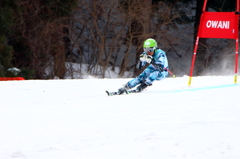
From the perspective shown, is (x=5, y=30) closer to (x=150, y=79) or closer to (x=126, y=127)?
(x=150, y=79)

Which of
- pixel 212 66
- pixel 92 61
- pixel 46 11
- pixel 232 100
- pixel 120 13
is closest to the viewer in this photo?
pixel 232 100

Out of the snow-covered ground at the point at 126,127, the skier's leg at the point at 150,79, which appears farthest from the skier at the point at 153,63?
the snow-covered ground at the point at 126,127

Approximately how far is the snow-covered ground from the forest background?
874cm

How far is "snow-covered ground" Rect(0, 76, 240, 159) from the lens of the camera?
4055 mm

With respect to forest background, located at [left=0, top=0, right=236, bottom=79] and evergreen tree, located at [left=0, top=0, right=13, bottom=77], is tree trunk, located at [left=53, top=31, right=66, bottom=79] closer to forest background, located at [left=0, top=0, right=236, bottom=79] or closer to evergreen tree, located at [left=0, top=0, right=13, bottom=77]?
forest background, located at [left=0, top=0, right=236, bottom=79]

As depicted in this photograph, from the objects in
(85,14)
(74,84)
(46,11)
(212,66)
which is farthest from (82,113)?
(212,66)

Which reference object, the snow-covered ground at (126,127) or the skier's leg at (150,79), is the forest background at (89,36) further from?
the snow-covered ground at (126,127)

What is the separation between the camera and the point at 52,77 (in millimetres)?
17047

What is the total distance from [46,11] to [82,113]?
11389mm

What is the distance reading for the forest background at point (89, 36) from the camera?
621 inches

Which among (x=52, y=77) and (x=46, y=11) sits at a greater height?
(x=46, y=11)

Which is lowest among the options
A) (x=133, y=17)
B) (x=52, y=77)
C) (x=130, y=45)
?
(x=52, y=77)

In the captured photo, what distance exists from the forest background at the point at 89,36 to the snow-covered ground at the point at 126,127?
8.74 metres

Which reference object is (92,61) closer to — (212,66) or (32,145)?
(212,66)
